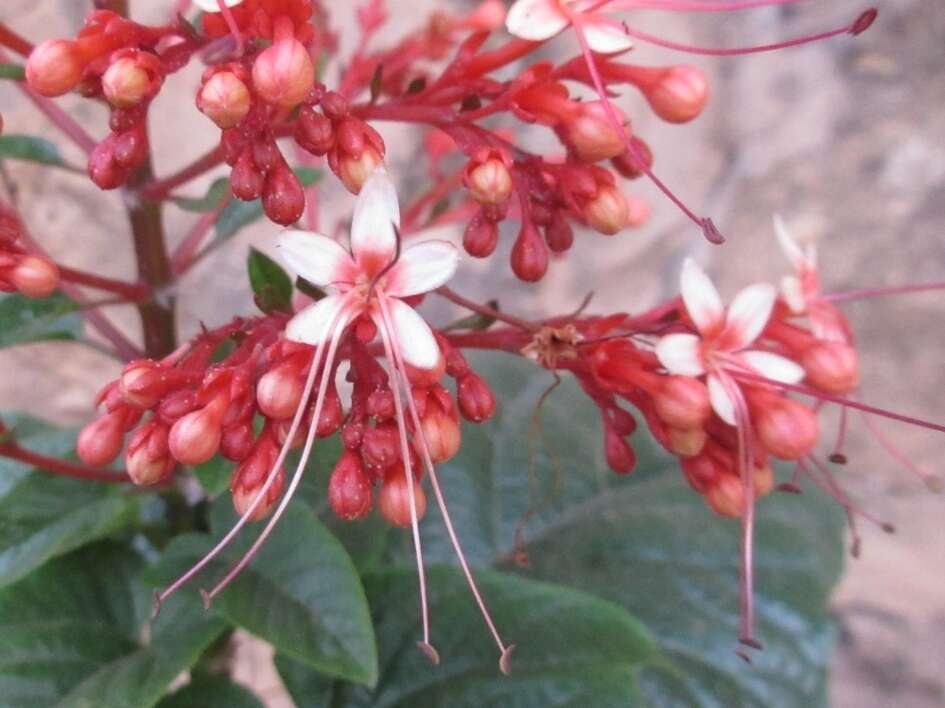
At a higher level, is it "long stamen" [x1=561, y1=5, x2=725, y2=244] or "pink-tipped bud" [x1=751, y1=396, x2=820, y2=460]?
"long stamen" [x1=561, y1=5, x2=725, y2=244]

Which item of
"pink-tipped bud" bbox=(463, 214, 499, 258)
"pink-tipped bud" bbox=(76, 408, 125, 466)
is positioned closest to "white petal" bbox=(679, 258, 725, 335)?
"pink-tipped bud" bbox=(463, 214, 499, 258)

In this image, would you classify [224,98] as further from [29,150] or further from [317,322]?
[29,150]

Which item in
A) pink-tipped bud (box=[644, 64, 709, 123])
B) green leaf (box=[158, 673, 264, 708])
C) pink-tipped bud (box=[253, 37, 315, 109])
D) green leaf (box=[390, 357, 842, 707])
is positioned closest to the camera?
pink-tipped bud (box=[253, 37, 315, 109])

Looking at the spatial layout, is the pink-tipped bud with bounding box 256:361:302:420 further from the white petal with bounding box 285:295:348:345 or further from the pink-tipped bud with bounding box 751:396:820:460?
the pink-tipped bud with bounding box 751:396:820:460

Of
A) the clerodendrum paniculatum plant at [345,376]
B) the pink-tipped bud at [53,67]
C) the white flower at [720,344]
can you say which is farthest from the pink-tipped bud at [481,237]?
the pink-tipped bud at [53,67]

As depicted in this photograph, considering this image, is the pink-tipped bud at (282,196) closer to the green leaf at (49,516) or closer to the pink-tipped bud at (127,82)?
the pink-tipped bud at (127,82)

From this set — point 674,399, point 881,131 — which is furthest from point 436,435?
point 881,131

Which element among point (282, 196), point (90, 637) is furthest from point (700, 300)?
point (90, 637)
